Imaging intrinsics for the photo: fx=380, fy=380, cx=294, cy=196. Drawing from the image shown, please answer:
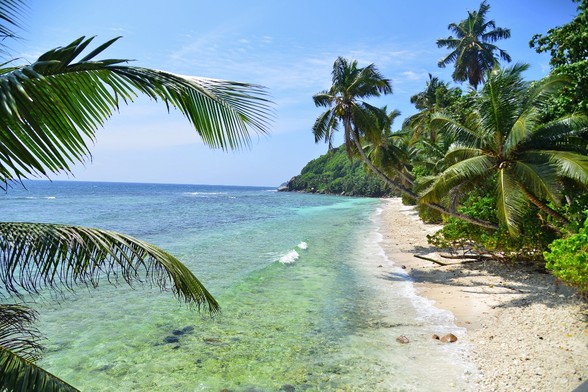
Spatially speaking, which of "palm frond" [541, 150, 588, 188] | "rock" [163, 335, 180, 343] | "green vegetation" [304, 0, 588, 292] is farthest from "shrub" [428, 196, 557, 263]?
"rock" [163, 335, 180, 343]

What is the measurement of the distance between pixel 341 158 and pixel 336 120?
376ft

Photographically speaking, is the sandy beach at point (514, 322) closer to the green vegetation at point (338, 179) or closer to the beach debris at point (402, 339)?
the beach debris at point (402, 339)

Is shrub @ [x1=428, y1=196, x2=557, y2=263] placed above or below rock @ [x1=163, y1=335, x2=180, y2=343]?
above

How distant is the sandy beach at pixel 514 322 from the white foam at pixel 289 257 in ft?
18.3

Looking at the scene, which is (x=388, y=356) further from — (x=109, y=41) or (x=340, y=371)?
(x=109, y=41)

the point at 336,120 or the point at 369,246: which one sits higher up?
the point at 336,120

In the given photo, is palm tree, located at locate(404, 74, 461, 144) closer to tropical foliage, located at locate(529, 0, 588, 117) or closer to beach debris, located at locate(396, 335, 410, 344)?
tropical foliage, located at locate(529, 0, 588, 117)

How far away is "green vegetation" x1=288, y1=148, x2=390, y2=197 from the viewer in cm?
10594

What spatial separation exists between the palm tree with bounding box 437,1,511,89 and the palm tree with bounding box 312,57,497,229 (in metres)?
13.6

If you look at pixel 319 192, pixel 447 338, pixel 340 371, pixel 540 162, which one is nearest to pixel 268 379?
pixel 340 371

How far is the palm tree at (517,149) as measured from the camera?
31.0 feet

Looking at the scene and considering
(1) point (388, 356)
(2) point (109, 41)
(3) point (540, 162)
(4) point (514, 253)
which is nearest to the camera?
(2) point (109, 41)

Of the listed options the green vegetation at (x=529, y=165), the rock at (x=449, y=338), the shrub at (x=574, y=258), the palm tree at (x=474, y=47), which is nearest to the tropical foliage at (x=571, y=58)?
the green vegetation at (x=529, y=165)

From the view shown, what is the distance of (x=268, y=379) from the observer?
685cm
